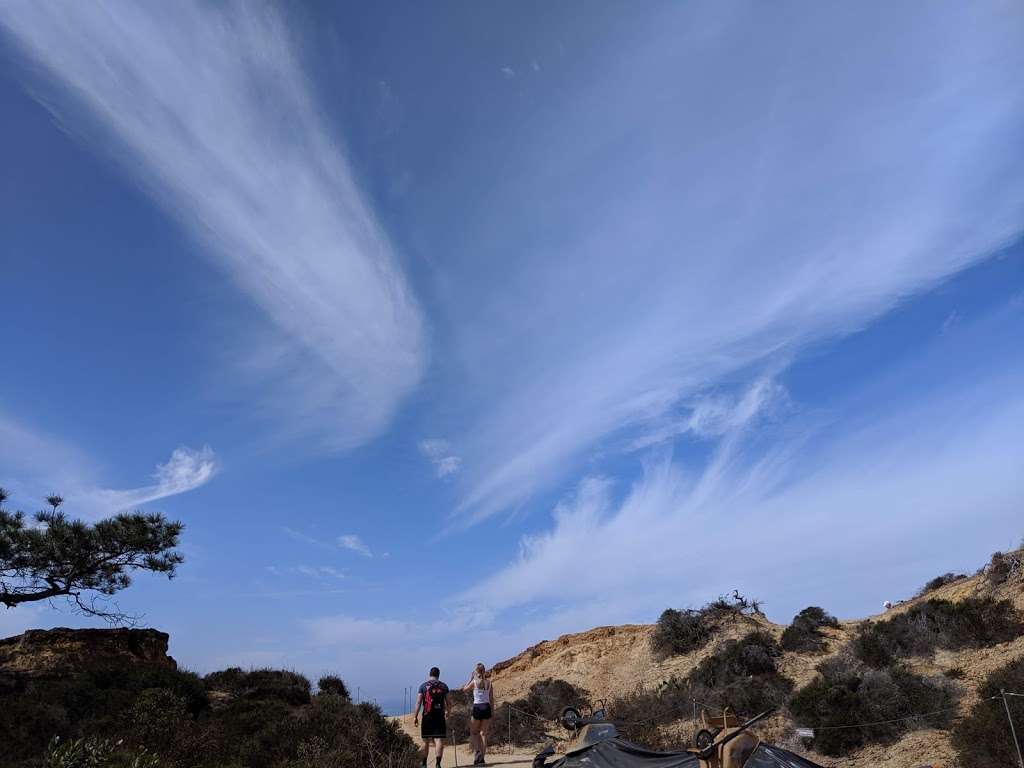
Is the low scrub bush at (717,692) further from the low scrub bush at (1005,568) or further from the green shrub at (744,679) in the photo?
the low scrub bush at (1005,568)

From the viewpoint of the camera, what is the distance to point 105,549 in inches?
741

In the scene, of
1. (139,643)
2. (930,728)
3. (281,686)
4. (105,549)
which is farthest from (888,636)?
(105,549)

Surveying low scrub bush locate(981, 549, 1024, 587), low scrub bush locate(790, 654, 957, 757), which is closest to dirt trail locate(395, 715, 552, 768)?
low scrub bush locate(790, 654, 957, 757)

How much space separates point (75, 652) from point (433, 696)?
35.9ft

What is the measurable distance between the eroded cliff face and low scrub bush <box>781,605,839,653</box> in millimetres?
19800

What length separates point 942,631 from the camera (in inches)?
718

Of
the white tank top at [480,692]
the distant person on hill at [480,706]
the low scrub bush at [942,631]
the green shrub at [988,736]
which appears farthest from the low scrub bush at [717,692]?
the green shrub at [988,736]

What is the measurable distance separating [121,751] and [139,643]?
9.45 metres

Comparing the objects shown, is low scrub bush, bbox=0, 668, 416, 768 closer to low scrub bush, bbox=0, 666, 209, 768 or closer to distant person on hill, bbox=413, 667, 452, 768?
low scrub bush, bbox=0, 666, 209, 768

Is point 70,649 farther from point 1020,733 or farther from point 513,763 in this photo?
point 1020,733

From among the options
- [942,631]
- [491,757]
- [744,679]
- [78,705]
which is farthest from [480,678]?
[942,631]

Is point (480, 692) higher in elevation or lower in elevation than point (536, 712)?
higher

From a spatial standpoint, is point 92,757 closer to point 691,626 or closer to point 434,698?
point 434,698

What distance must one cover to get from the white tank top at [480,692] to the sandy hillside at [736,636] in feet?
22.7
